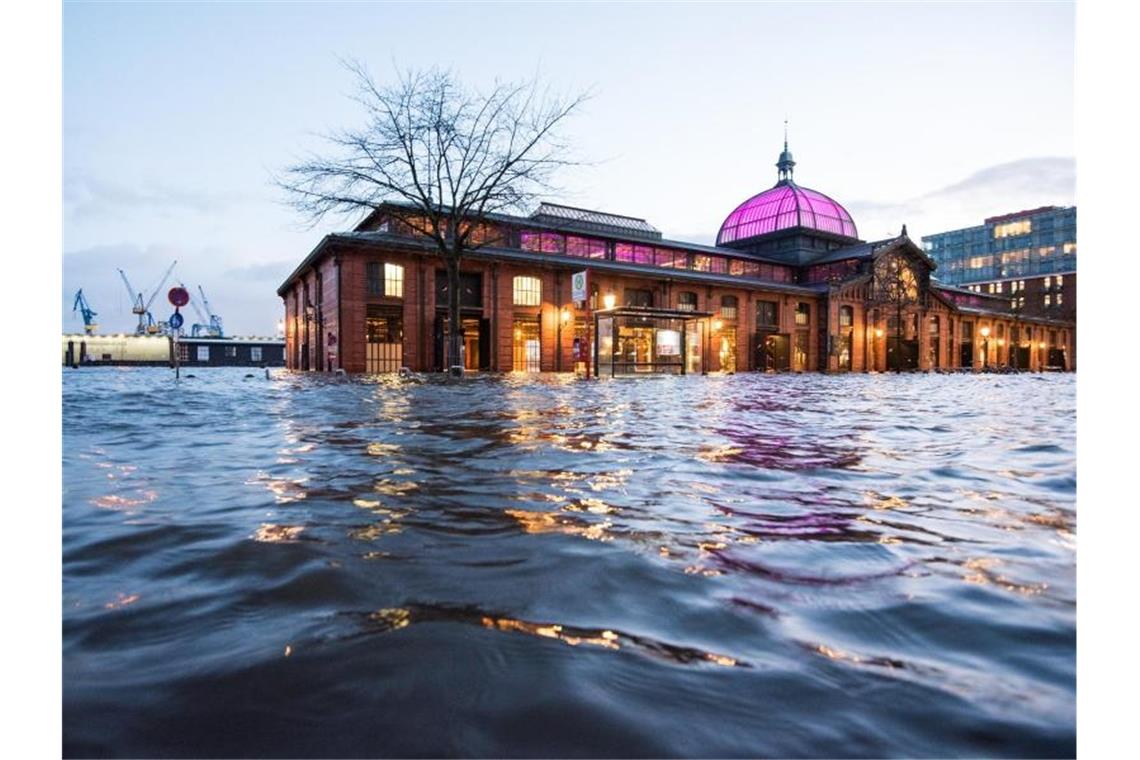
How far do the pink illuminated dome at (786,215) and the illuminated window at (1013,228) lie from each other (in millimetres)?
64799

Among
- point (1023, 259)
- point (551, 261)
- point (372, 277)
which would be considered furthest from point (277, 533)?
point (1023, 259)

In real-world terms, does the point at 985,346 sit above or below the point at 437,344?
above

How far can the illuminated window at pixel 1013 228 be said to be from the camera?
101 meters

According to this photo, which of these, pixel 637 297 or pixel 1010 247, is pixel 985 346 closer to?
pixel 637 297

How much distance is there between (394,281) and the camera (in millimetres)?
32750

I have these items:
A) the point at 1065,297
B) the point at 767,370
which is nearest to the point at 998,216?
the point at 1065,297

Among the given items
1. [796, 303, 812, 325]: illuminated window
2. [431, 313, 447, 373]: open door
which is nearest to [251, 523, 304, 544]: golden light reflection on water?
[431, 313, 447, 373]: open door

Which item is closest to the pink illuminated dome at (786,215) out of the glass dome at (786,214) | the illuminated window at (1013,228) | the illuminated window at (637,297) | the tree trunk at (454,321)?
the glass dome at (786,214)

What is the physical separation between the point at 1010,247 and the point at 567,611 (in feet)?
418

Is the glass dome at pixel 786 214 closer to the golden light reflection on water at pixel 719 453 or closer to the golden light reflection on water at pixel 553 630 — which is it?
the golden light reflection on water at pixel 719 453

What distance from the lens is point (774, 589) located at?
205 cm

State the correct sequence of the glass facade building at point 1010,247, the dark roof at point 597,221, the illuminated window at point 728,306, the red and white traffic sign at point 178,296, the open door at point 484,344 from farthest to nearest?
1. the glass facade building at point 1010,247
2. the illuminated window at point 728,306
3. the dark roof at point 597,221
4. the open door at point 484,344
5. the red and white traffic sign at point 178,296

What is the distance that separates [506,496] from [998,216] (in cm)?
13048
